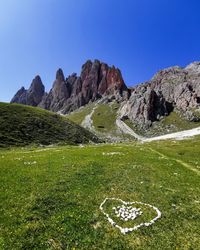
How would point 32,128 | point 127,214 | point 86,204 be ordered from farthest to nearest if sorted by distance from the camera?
point 32,128, point 86,204, point 127,214

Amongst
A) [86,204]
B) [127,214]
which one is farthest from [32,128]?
[127,214]

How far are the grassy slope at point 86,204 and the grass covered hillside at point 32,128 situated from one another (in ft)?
164

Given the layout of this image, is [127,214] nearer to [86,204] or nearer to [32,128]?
[86,204]

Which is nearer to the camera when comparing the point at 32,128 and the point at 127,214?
the point at 127,214

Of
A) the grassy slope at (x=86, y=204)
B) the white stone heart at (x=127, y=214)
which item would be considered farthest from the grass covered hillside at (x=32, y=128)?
the white stone heart at (x=127, y=214)

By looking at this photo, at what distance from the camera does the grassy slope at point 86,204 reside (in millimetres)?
18344

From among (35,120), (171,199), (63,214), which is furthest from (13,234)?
(35,120)

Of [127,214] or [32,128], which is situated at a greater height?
[32,128]

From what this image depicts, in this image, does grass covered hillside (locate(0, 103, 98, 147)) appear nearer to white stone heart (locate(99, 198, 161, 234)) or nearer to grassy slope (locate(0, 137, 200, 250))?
grassy slope (locate(0, 137, 200, 250))

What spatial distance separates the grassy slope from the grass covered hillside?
164ft

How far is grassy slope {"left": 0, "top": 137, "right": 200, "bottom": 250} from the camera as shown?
60.2 feet

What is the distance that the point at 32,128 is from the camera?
9831cm

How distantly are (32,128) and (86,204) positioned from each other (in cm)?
7866

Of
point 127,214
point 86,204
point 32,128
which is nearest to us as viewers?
point 127,214
